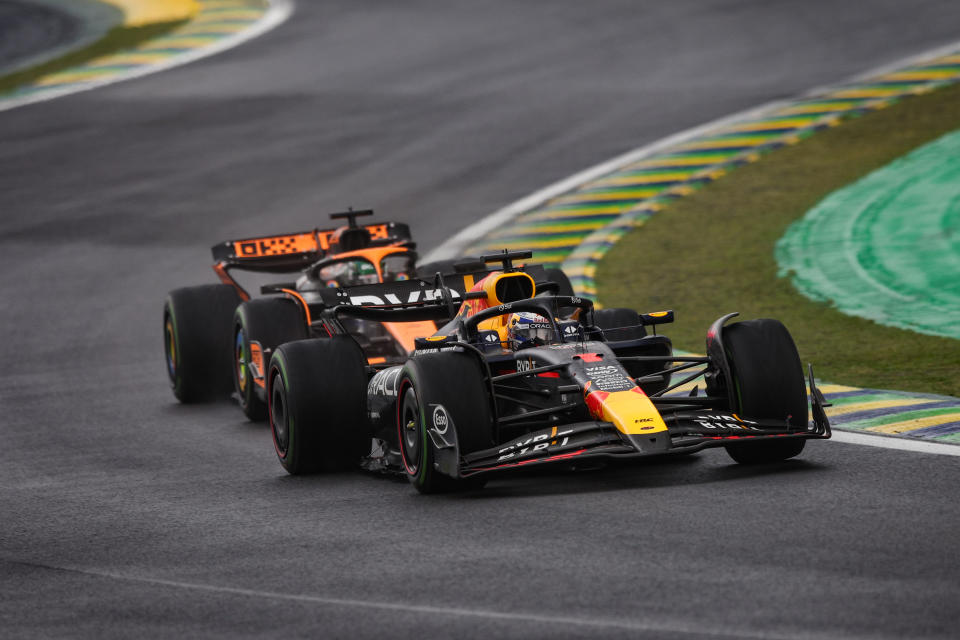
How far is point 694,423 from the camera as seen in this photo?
913cm

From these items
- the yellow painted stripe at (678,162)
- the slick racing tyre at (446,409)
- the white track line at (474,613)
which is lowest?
the white track line at (474,613)

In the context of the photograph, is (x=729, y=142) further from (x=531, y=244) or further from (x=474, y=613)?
(x=474, y=613)

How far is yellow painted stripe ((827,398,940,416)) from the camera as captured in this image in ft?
37.5

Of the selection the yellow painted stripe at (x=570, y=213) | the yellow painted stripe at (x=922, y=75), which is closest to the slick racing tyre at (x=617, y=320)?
the yellow painted stripe at (x=570, y=213)

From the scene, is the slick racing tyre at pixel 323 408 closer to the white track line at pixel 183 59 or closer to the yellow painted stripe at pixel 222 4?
the white track line at pixel 183 59

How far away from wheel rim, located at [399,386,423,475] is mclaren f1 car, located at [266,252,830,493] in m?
0.01

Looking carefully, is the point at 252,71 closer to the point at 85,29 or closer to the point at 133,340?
the point at 85,29

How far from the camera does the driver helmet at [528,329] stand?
10367 mm

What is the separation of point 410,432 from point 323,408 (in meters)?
1.13

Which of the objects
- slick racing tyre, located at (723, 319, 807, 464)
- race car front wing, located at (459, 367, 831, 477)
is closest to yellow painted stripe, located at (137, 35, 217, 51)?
slick racing tyre, located at (723, 319, 807, 464)

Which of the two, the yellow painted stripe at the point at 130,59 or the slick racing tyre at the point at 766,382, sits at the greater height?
the yellow painted stripe at the point at 130,59

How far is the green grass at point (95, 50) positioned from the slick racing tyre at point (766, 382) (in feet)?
84.4

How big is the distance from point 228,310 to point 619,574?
335 inches

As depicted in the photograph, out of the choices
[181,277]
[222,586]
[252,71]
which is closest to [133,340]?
[181,277]
